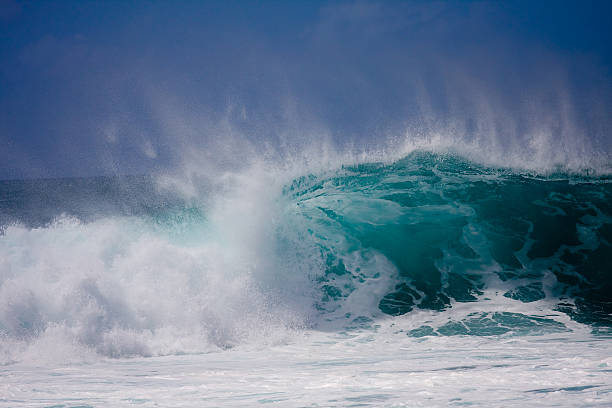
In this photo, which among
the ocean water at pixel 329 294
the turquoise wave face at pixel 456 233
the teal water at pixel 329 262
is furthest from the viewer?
the turquoise wave face at pixel 456 233

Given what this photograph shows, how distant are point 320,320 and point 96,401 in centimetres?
369

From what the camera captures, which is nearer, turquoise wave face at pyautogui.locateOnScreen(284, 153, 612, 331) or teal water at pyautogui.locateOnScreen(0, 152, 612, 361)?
teal water at pyautogui.locateOnScreen(0, 152, 612, 361)

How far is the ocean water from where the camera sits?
3.96 metres

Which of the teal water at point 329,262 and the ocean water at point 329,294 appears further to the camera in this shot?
the teal water at point 329,262

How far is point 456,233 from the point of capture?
926 cm

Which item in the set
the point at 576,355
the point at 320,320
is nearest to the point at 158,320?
the point at 320,320

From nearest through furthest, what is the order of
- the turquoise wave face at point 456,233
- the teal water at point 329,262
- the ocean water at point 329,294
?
1. the ocean water at point 329,294
2. the teal water at point 329,262
3. the turquoise wave face at point 456,233

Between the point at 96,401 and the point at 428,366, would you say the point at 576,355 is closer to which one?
the point at 428,366

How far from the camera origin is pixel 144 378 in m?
4.39

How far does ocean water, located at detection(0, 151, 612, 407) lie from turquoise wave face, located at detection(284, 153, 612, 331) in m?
0.04

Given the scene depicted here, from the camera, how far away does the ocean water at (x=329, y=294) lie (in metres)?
3.96

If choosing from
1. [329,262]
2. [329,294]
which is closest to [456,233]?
[329,262]

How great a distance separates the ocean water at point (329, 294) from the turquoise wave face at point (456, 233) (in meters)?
0.04

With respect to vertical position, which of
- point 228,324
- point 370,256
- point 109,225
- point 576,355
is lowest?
point 576,355
